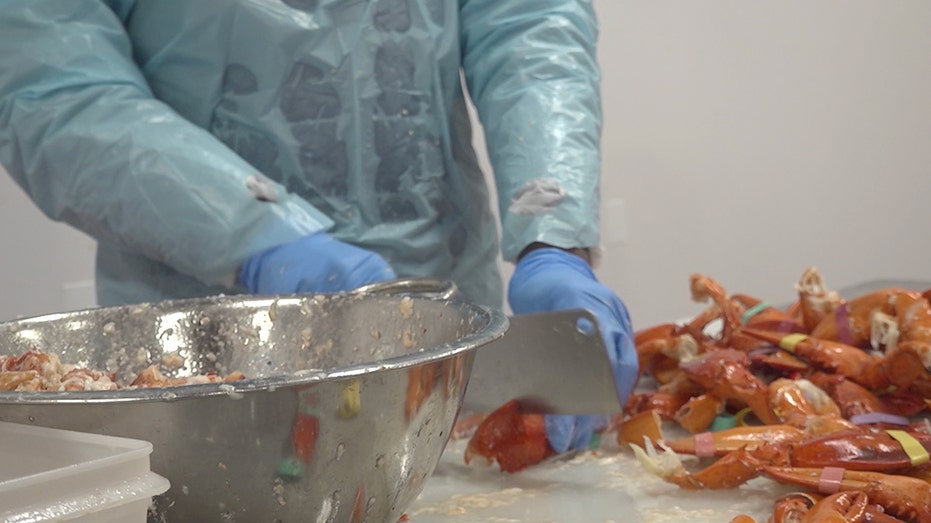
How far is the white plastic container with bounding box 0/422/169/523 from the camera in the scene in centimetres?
53

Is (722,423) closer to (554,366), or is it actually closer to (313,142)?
(554,366)

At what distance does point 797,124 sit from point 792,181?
0.56ft

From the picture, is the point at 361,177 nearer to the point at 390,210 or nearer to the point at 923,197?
the point at 390,210

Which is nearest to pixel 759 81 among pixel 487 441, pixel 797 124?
pixel 797 124

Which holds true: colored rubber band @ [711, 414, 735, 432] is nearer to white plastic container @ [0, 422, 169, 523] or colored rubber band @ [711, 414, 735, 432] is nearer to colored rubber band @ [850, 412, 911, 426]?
colored rubber band @ [850, 412, 911, 426]

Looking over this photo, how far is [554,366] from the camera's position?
1.08m

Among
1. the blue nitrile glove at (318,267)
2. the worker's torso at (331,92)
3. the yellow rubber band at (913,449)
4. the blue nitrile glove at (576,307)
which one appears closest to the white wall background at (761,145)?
the worker's torso at (331,92)

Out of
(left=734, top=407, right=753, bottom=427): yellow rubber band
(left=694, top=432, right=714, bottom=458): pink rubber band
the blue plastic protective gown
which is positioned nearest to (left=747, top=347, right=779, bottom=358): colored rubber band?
(left=734, top=407, right=753, bottom=427): yellow rubber band

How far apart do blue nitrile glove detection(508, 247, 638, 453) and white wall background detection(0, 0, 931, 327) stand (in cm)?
166

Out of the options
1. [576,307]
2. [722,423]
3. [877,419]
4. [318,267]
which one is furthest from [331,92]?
[877,419]

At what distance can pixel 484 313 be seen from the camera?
2.78 ft

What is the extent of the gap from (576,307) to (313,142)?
46 cm

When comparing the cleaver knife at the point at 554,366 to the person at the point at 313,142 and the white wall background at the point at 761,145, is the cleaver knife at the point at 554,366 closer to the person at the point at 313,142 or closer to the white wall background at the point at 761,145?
the person at the point at 313,142

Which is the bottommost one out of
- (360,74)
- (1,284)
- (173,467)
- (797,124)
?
(1,284)
